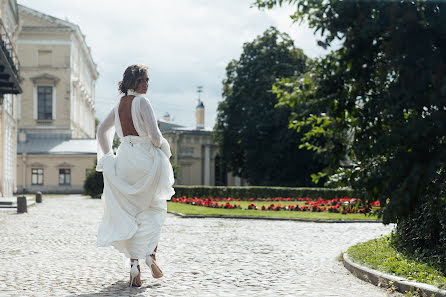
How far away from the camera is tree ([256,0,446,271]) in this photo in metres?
3.51

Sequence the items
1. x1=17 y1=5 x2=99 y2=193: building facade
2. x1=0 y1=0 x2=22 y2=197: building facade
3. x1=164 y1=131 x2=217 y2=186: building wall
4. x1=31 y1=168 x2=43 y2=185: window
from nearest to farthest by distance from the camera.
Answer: x1=0 y1=0 x2=22 y2=197: building facade
x1=31 y1=168 x2=43 y2=185: window
x1=17 y1=5 x2=99 y2=193: building facade
x1=164 y1=131 x2=217 y2=186: building wall

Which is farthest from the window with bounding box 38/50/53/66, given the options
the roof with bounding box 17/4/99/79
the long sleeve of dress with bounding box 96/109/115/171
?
the long sleeve of dress with bounding box 96/109/115/171

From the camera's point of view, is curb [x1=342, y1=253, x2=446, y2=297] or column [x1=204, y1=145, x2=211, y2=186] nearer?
curb [x1=342, y1=253, x2=446, y2=297]

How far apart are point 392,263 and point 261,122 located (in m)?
33.5

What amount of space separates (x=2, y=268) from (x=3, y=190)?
25.1 meters

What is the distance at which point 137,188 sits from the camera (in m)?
6.43

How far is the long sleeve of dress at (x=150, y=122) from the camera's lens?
6.54 m

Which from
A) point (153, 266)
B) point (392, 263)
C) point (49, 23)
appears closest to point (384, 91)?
point (153, 266)

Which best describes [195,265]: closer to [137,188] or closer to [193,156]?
[137,188]

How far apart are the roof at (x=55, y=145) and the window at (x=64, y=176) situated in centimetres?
157

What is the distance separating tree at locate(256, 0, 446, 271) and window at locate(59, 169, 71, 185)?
50129mm

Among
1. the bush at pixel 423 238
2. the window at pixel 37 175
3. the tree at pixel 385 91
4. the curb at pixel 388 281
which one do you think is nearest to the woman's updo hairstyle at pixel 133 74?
the tree at pixel 385 91

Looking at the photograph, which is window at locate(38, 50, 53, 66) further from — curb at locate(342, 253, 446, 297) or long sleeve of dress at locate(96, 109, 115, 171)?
curb at locate(342, 253, 446, 297)

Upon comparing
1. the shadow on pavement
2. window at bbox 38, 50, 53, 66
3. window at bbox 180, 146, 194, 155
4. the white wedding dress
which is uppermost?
window at bbox 38, 50, 53, 66
